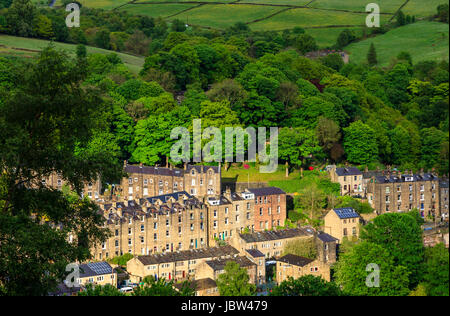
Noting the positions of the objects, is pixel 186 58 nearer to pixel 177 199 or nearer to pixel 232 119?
pixel 232 119

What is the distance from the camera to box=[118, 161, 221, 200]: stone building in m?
62.0

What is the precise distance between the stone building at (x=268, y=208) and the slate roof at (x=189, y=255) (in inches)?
203

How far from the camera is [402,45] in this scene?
114m

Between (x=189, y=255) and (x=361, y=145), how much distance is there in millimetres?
24289

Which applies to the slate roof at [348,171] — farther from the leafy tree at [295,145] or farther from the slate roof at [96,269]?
the slate roof at [96,269]

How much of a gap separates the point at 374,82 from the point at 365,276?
186 feet

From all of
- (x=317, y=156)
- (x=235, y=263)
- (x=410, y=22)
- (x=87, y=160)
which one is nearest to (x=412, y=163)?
(x=317, y=156)

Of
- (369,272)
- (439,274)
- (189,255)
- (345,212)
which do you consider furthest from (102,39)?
(439,274)

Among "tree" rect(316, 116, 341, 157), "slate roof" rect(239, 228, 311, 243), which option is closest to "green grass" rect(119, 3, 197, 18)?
"tree" rect(316, 116, 341, 157)

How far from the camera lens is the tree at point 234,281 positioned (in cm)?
4603

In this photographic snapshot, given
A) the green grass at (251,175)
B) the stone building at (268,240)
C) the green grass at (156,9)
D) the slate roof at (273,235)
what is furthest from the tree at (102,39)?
the slate roof at (273,235)

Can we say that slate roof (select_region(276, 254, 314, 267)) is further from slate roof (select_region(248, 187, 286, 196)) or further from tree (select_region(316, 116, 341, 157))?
tree (select_region(316, 116, 341, 157))
